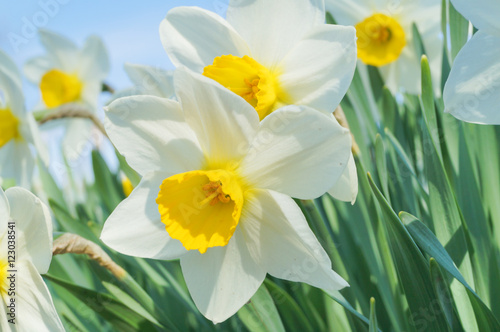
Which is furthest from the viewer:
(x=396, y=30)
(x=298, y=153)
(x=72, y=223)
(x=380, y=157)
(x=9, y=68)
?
(x=396, y=30)

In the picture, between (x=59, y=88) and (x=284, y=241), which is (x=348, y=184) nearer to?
(x=284, y=241)

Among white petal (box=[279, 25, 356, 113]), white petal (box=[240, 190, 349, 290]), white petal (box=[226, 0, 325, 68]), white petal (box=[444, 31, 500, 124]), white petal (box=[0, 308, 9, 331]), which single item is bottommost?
white petal (box=[0, 308, 9, 331])

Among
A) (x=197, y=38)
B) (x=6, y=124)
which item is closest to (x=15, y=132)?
(x=6, y=124)

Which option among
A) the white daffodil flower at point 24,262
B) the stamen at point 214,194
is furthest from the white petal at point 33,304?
the stamen at point 214,194

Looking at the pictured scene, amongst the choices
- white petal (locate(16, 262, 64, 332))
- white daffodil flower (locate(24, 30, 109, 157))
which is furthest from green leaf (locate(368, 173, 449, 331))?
white daffodil flower (locate(24, 30, 109, 157))

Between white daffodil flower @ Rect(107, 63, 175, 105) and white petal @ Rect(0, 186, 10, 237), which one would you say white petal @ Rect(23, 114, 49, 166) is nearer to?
white daffodil flower @ Rect(107, 63, 175, 105)

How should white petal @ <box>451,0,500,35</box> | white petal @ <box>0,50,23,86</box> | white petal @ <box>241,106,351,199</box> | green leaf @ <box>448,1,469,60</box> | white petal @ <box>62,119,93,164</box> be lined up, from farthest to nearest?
1. white petal @ <box>62,119,93,164</box>
2. white petal @ <box>0,50,23,86</box>
3. green leaf @ <box>448,1,469,60</box>
4. white petal @ <box>451,0,500,35</box>
5. white petal @ <box>241,106,351,199</box>
